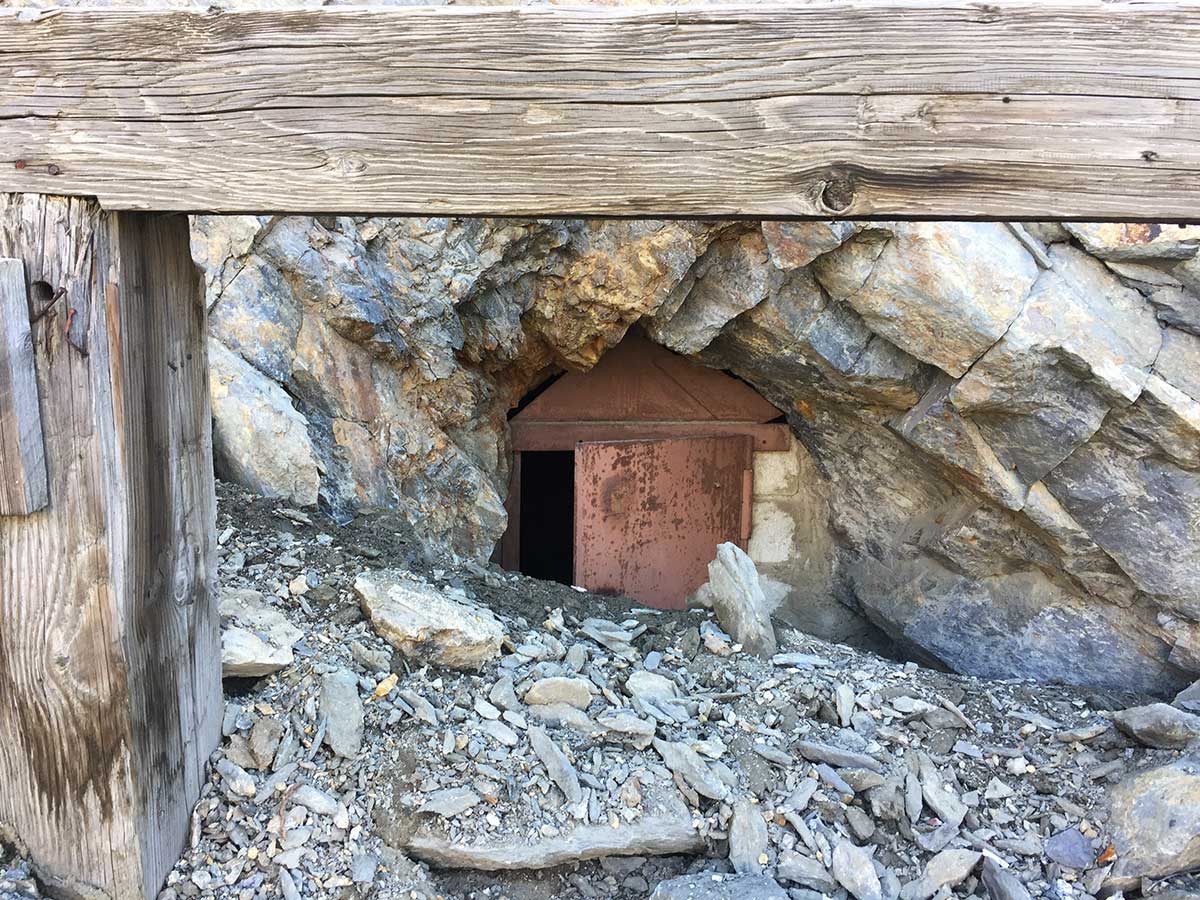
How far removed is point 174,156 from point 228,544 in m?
1.63

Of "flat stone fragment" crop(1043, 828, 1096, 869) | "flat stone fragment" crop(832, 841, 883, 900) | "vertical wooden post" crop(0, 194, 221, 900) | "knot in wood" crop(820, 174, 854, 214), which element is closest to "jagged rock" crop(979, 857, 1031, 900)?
"flat stone fragment" crop(1043, 828, 1096, 869)

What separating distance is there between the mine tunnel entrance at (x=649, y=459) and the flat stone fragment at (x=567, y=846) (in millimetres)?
3070

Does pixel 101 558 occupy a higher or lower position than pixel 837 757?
higher

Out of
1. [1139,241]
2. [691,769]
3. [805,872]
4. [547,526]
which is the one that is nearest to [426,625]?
[691,769]

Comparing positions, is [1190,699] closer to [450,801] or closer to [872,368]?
[872,368]

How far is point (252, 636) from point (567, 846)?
1006mm

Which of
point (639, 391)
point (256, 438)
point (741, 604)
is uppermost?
point (639, 391)

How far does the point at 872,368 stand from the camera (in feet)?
14.0

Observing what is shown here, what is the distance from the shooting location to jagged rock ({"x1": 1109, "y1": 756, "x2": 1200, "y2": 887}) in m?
2.34

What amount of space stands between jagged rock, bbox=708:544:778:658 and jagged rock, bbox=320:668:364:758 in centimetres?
151

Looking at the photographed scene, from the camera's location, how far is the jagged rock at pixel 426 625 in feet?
8.44

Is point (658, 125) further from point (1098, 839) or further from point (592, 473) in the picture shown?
point (592, 473)

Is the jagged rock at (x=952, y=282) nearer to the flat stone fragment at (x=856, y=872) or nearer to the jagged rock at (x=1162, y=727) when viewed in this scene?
the jagged rock at (x=1162, y=727)

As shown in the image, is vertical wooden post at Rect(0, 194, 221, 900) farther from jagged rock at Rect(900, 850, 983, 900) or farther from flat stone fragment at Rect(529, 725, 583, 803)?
jagged rock at Rect(900, 850, 983, 900)
